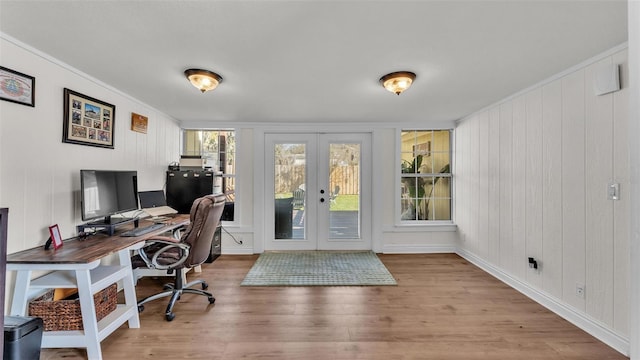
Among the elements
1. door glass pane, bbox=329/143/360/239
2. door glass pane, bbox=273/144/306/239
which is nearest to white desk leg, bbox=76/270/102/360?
door glass pane, bbox=273/144/306/239

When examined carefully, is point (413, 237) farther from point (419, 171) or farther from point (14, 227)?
point (14, 227)

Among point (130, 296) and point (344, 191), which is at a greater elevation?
point (344, 191)

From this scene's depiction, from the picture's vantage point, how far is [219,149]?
14.1ft

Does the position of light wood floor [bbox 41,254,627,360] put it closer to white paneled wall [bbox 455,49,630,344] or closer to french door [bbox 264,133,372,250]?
white paneled wall [bbox 455,49,630,344]

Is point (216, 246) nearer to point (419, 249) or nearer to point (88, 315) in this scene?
point (88, 315)

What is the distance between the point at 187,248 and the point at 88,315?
2.52ft

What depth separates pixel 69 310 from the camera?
1834 mm

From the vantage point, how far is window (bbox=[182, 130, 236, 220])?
4238 millimetres

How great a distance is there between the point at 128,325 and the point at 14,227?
1.10 metres

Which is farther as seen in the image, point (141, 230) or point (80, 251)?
point (141, 230)

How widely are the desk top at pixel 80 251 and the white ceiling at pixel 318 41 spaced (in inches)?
56.1

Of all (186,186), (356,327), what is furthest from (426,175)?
(186,186)

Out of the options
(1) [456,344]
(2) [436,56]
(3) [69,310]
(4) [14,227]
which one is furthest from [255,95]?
(1) [456,344]

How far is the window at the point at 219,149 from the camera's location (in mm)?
4238
